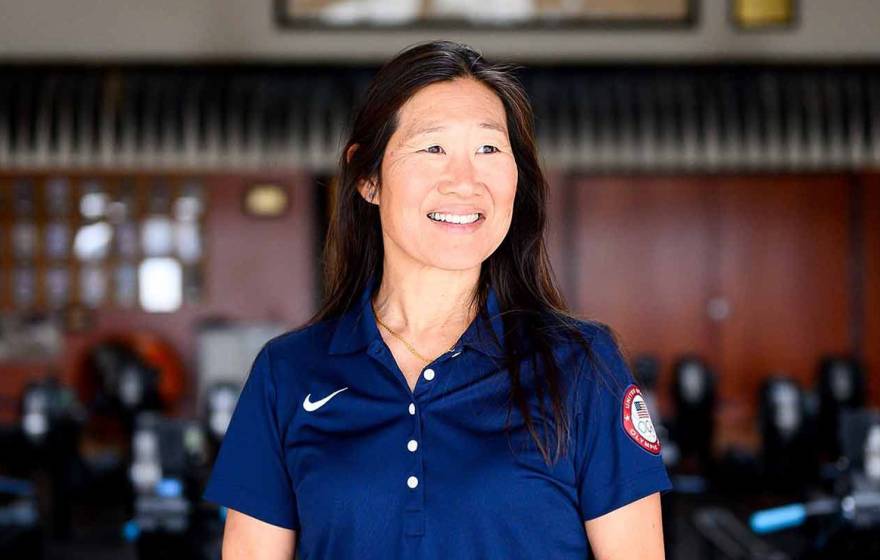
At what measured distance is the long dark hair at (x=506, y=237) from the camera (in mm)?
1432

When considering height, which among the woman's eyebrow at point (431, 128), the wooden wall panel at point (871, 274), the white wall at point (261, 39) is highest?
the white wall at point (261, 39)

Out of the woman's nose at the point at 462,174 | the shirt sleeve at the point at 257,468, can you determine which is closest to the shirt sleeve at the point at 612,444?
the woman's nose at the point at 462,174

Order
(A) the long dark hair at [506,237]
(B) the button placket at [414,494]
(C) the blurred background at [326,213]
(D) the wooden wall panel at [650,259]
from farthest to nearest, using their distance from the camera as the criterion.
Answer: (D) the wooden wall panel at [650,259] < (C) the blurred background at [326,213] < (A) the long dark hair at [506,237] < (B) the button placket at [414,494]

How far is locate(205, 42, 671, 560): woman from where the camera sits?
134cm

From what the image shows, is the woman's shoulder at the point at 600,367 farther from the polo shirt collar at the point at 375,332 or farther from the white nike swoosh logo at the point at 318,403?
the white nike swoosh logo at the point at 318,403

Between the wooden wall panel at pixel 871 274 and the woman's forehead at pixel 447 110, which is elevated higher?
the woman's forehead at pixel 447 110

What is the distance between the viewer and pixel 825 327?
9109 millimetres

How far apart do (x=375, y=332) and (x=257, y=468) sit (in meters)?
0.22

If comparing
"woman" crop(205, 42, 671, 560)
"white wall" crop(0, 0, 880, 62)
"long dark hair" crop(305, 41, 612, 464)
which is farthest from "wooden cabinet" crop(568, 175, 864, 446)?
"woman" crop(205, 42, 671, 560)

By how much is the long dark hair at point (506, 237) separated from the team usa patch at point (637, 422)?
0.07 meters

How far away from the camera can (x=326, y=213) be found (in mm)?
8609

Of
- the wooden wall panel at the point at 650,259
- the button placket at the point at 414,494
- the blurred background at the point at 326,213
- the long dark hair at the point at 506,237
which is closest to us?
the button placket at the point at 414,494

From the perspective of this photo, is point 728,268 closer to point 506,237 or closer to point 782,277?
point 782,277

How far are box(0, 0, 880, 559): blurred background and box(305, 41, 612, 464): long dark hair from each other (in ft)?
5.96
